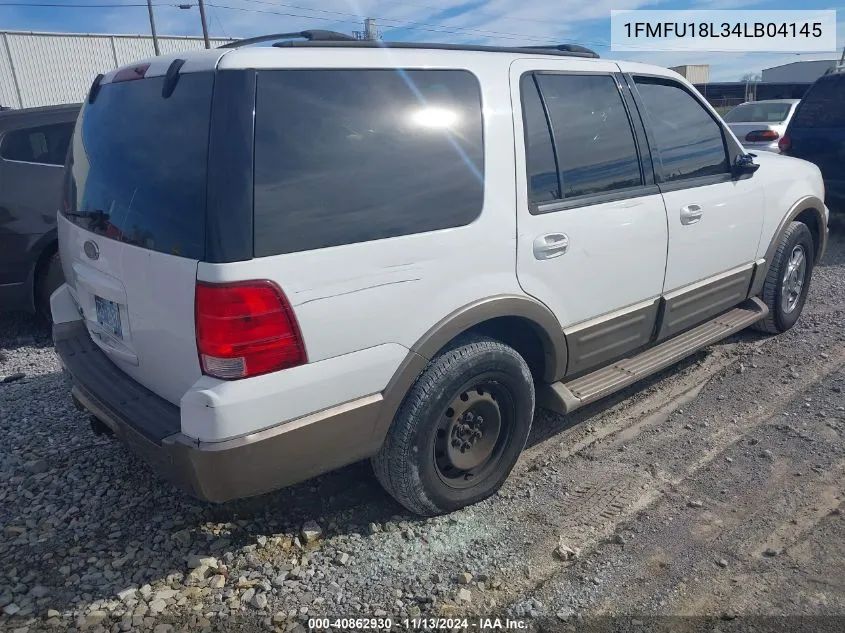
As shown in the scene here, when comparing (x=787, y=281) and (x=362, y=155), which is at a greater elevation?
(x=362, y=155)

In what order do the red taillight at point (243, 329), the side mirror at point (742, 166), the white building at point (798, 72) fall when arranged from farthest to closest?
the white building at point (798, 72), the side mirror at point (742, 166), the red taillight at point (243, 329)

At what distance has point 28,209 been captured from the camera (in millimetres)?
5074

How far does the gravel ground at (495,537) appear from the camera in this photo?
2.49 meters

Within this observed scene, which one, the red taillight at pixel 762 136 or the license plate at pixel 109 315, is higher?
the license plate at pixel 109 315

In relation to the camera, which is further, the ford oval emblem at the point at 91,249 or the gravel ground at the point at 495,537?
the ford oval emblem at the point at 91,249

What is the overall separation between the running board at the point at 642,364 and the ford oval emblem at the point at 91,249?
2.13 m

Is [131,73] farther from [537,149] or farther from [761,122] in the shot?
[761,122]

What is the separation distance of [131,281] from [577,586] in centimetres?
208

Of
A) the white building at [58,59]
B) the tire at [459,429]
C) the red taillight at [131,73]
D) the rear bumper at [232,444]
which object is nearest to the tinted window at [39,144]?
the red taillight at [131,73]

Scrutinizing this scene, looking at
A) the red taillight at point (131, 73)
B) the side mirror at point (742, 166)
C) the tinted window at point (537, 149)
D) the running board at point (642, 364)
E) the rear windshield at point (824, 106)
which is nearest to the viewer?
the red taillight at point (131, 73)

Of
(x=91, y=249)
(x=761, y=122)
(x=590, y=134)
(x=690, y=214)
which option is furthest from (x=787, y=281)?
(x=761, y=122)

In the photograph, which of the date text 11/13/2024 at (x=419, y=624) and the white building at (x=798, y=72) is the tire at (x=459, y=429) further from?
the white building at (x=798, y=72)

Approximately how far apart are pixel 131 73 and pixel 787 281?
4.56 m

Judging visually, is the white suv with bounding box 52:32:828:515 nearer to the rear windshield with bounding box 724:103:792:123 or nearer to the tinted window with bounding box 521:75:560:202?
the tinted window with bounding box 521:75:560:202
